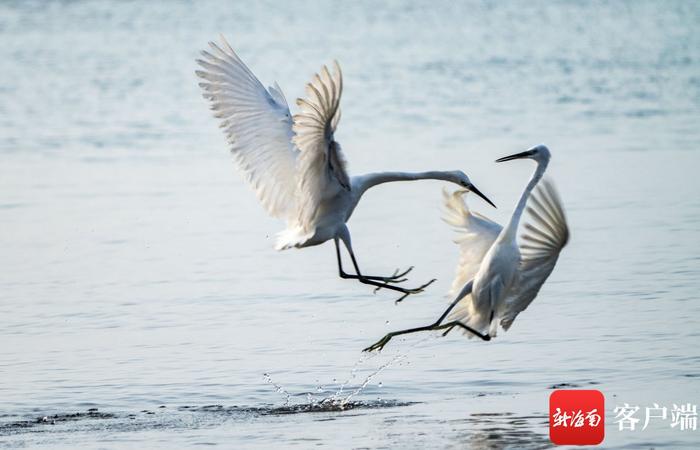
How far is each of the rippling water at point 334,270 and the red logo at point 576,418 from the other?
13 cm

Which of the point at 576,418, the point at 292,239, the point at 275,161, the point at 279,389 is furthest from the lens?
the point at 275,161

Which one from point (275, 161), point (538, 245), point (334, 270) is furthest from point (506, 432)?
point (334, 270)

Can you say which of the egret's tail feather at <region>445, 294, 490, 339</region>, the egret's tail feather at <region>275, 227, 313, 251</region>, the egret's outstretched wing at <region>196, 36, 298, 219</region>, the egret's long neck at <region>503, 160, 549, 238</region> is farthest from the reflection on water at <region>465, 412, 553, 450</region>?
the egret's outstretched wing at <region>196, 36, 298, 219</region>

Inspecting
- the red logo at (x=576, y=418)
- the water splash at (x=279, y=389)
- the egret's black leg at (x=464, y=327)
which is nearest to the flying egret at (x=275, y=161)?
the egret's black leg at (x=464, y=327)

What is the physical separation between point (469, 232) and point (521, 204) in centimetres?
81

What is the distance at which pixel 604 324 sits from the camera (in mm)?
11586

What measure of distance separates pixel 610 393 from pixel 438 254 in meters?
4.55

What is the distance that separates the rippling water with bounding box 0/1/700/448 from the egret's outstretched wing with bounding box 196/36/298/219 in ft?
4.44

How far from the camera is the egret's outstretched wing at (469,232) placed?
10.4 metres

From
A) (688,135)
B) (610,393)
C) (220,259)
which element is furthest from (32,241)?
(688,135)

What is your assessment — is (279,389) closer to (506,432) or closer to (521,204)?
(506,432)

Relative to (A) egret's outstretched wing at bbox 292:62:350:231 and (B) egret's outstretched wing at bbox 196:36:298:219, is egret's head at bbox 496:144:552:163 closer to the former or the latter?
(A) egret's outstretched wing at bbox 292:62:350:231

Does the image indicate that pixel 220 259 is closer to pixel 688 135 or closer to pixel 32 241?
pixel 32 241

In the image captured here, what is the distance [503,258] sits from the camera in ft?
32.2
